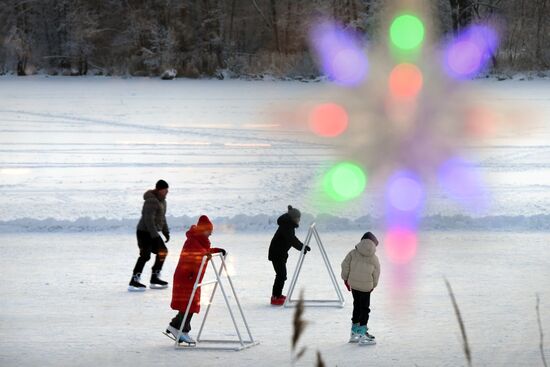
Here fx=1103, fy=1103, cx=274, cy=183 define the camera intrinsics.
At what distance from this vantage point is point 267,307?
11.1 meters

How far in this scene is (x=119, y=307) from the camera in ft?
36.8

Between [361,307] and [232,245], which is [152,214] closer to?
[232,245]

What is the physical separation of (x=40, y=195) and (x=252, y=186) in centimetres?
379

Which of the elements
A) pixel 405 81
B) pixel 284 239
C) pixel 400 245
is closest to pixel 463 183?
pixel 400 245

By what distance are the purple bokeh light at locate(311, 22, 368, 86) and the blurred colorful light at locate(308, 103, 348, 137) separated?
14494mm

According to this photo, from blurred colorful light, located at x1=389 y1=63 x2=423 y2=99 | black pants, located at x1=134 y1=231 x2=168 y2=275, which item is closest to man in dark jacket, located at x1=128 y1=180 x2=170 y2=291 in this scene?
black pants, located at x1=134 y1=231 x2=168 y2=275

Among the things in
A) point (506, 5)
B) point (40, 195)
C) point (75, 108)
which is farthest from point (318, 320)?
point (506, 5)

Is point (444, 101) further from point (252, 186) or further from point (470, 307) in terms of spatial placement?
point (470, 307)

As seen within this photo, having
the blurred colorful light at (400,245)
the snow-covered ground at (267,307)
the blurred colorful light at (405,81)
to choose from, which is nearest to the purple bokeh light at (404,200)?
the blurred colorful light at (400,245)

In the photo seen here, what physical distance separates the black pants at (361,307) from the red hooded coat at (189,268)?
1320 mm

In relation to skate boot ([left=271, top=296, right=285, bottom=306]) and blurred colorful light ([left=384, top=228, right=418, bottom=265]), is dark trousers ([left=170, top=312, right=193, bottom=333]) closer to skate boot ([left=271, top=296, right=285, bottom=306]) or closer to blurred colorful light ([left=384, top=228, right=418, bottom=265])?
skate boot ([left=271, top=296, right=285, bottom=306])

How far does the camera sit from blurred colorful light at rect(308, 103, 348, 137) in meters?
29.9

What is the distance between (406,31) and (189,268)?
5424 centimetres

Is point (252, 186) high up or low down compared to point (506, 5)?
down
